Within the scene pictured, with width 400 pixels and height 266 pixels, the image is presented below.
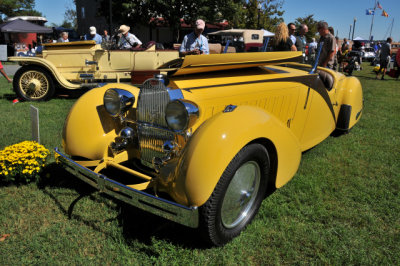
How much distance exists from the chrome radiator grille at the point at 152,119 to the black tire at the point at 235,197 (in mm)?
572

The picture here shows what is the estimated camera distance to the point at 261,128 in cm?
210

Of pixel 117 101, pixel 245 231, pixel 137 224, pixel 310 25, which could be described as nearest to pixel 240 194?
pixel 245 231

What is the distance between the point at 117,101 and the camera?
8.29ft

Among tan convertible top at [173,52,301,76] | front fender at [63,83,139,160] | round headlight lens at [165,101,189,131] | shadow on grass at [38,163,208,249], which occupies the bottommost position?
shadow on grass at [38,163,208,249]

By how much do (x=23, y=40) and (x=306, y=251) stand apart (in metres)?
27.3

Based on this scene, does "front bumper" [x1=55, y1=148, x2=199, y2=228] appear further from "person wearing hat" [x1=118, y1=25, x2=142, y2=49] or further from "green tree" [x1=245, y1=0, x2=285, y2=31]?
"green tree" [x1=245, y1=0, x2=285, y2=31]

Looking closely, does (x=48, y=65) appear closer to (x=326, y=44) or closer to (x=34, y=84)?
(x=34, y=84)

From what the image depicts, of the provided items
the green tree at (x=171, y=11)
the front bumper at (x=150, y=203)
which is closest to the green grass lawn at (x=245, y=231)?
the front bumper at (x=150, y=203)

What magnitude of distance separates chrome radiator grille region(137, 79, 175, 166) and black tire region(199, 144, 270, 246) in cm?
57

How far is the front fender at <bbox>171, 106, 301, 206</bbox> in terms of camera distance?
1781 mm

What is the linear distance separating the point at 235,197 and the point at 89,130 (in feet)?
4.78

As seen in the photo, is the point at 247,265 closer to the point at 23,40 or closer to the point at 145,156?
the point at 145,156

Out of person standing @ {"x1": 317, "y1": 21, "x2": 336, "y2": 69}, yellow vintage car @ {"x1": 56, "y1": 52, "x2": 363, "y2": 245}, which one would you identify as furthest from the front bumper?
person standing @ {"x1": 317, "y1": 21, "x2": 336, "y2": 69}

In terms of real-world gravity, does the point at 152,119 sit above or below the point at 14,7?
below
